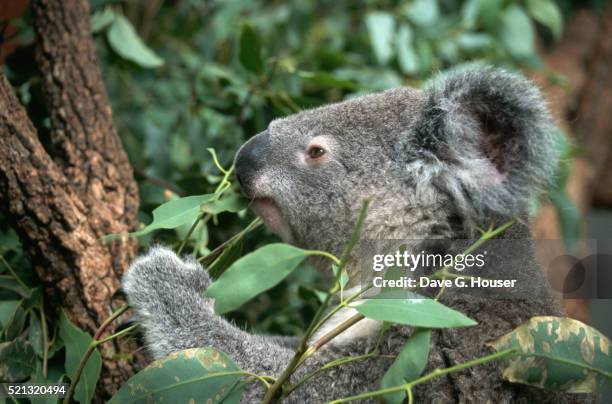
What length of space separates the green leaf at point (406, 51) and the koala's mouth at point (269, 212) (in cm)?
243

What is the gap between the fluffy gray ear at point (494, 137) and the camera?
88.3 inches

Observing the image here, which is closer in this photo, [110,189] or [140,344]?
[140,344]

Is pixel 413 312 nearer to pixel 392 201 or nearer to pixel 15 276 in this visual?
pixel 392 201

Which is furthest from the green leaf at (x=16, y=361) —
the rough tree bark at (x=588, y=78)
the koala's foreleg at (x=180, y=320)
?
the rough tree bark at (x=588, y=78)

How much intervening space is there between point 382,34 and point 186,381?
3.44 m

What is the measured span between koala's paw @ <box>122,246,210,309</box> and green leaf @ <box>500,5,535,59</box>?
3.49m

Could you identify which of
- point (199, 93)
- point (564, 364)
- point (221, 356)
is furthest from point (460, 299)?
point (199, 93)

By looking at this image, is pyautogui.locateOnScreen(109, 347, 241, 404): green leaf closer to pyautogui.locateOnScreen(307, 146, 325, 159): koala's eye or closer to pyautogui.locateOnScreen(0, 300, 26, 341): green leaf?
pyautogui.locateOnScreen(0, 300, 26, 341): green leaf

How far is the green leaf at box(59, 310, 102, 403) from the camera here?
6.40 feet

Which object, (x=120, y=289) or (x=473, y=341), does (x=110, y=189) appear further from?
(x=473, y=341)

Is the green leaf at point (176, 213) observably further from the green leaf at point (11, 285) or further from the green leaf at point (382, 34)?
the green leaf at point (382, 34)

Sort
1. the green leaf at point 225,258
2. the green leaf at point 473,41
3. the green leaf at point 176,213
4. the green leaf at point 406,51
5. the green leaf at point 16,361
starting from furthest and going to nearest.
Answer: the green leaf at point 473,41 → the green leaf at point 406,51 → the green leaf at point 225,258 → the green leaf at point 16,361 → the green leaf at point 176,213

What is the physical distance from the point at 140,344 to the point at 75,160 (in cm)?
76

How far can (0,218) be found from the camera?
2.69 m
